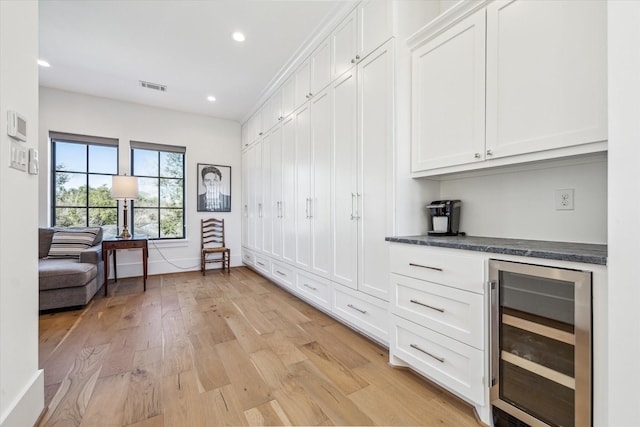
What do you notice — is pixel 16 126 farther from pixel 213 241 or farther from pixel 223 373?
pixel 213 241

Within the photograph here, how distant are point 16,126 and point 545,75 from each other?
7.84 ft

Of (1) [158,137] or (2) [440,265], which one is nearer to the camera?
(2) [440,265]

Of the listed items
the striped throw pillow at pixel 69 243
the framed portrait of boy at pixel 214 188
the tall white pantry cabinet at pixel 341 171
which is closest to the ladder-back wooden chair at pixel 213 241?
the framed portrait of boy at pixel 214 188

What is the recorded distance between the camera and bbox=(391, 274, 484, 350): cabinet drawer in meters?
1.33

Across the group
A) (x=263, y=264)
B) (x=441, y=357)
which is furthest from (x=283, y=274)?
(x=441, y=357)

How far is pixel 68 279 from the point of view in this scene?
2818 millimetres

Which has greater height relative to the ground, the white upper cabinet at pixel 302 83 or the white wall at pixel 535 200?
the white upper cabinet at pixel 302 83

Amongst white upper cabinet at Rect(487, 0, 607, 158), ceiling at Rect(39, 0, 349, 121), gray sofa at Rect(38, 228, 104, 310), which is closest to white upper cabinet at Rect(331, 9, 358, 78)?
ceiling at Rect(39, 0, 349, 121)

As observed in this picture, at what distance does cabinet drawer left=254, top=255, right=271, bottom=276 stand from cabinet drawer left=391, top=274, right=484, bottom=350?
2562 millimetres

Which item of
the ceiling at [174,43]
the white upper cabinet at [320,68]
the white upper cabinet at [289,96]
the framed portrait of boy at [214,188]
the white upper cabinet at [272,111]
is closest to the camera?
the ceiling at [174,43]

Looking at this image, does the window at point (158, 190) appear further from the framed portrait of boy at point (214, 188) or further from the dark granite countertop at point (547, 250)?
the dark granite countertop at point (547, 250)

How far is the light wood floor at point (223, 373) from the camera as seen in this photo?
4.43 ft

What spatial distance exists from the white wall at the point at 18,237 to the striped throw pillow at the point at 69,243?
255cm

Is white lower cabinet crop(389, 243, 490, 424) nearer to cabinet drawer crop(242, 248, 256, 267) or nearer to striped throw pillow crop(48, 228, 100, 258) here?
cabinet drawer crop(242, 248, 256, 267)
